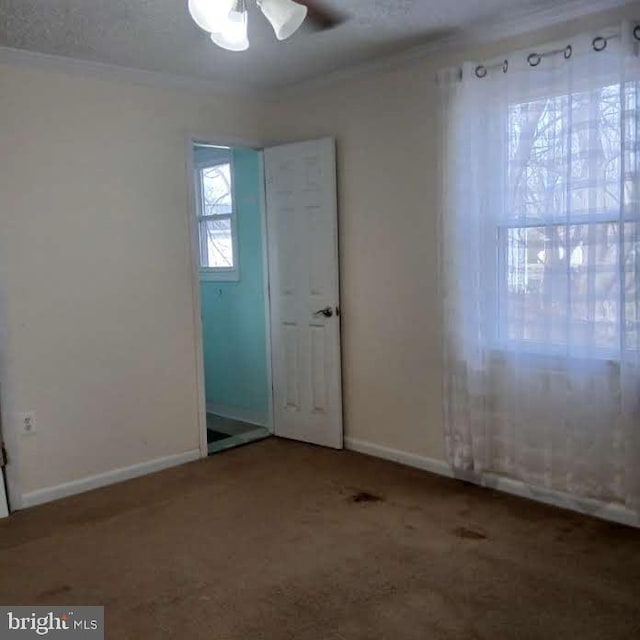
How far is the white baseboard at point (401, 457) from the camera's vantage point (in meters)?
3.75

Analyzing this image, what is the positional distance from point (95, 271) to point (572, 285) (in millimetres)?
2610

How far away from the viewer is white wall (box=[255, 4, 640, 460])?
3689 mm

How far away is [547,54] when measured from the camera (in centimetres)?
303

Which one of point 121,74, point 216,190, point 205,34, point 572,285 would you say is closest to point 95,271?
point 121,74

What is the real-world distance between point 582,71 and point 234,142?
230 centimetres

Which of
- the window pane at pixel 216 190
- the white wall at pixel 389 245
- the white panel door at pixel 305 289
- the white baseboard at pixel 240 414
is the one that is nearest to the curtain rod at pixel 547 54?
the white wall at pixel 389 245

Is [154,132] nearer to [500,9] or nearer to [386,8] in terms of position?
[386,8]

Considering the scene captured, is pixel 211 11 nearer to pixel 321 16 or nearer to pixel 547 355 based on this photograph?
pixel 321 16

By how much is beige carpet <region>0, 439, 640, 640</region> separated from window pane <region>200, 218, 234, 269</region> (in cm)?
203

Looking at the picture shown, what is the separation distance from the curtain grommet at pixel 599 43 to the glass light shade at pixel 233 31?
161 centimetres

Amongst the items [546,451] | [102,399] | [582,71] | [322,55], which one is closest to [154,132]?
[322,55]

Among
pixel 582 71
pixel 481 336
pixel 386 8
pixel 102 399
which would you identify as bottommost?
pixel 102 399

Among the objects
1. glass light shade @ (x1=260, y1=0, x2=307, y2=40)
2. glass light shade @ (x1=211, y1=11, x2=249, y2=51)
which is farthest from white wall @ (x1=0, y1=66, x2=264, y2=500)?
glass light shade @ (x1=260, y1=0, x2=307, y2=40)

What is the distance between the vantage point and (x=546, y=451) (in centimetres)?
323
